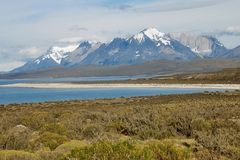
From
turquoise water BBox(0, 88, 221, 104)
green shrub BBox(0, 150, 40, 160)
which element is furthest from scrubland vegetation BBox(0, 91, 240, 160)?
turquoise water BBox(0, 88, 221, 104)

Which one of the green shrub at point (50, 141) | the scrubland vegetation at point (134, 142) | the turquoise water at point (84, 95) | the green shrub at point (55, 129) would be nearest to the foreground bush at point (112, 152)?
the scrubland vegetation at point (134, 142)

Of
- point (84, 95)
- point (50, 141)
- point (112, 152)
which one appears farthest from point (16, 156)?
point (84, 95)

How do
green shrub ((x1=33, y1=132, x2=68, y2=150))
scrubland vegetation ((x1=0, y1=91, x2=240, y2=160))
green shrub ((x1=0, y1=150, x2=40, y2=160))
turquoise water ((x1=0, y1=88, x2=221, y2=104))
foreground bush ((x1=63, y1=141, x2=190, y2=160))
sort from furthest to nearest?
turquoise water ((x1=0, y1=88, x2=221, y2=104)), green shrub ((x1=33, y1=132, x2=68, y2=150)), green shrub ((x1=0, y1=150, x2=40, y2=160)), scrubland vegetation ((x1=0, y1=91, x2=240, y2=160)), foreground bush ((x1=63, y1=141, x2=190, y2=160))

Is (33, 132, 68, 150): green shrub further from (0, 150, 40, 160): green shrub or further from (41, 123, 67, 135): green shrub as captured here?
(0, 150, 40, 160): green shrub

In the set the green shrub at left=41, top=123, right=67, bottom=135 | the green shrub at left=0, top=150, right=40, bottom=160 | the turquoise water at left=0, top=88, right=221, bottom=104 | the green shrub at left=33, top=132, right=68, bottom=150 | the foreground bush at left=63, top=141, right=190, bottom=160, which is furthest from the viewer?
the turquoise water at left=0, top=88, right=221, bottom=104

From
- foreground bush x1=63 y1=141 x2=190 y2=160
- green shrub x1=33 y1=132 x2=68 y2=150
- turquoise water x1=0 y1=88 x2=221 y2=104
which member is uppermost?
foreground bush x1=63 y1=141 x2=190 y2=160

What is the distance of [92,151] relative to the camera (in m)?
8.22

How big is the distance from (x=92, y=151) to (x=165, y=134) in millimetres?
6077

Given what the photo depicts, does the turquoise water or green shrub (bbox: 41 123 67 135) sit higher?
green shrub (bbox: 41 123 67 135)

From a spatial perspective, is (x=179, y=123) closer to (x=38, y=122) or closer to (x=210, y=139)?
(x=210, y=139)

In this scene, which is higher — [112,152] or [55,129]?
[112,152]

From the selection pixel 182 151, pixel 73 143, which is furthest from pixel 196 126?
pixel 182 151

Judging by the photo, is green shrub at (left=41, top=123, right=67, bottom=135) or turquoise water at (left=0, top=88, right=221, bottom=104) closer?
green shrub at (left=41, top=123, right=67, bottom=135)

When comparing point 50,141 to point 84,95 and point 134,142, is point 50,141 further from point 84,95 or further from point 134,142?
point 84,95
